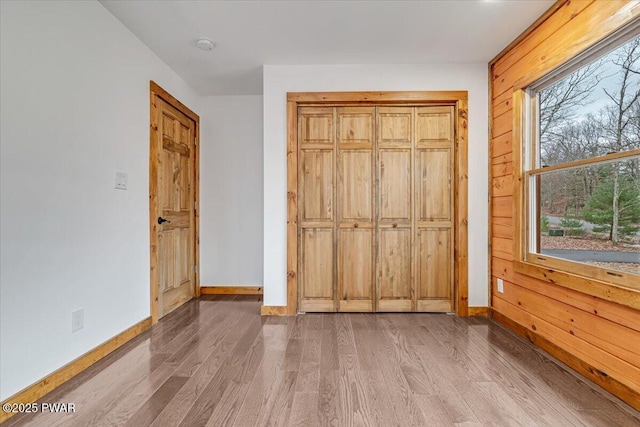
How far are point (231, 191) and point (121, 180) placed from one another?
161cm

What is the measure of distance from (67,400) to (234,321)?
1.40 metres

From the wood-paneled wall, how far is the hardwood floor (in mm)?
139

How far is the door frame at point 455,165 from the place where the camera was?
322 centimetres

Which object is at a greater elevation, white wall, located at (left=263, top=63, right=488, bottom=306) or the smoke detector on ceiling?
the smoke detector on ceiling

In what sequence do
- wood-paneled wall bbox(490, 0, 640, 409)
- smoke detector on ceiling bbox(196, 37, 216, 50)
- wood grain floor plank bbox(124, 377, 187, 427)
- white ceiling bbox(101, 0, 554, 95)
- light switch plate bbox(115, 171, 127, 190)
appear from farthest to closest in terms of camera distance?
smoke detector on ceiling bbox(196, 37, 216, 50), light switch plate bbox(115, 171, 127, 190), white ceiling bbox(101, 0, 554, 95), wood-paneled wall bbox(490, 0, 640, 409), wood grain floor plank bbox(124, 377, 187, 427)

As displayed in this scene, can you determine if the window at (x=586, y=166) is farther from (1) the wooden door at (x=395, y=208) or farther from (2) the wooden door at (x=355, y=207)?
(2) the wooden door at (x=355, y=207)

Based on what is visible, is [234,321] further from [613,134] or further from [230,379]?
[613,134]

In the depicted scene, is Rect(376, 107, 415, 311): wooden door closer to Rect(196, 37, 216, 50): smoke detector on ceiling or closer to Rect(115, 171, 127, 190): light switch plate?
Rect(196, 37, 216, 50): smoke detector on ceiling

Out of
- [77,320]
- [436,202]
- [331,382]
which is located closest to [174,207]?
[77,320]

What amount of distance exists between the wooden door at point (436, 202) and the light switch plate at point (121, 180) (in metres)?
2.61

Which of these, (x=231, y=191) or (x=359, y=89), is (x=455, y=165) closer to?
(x=359, y=89)

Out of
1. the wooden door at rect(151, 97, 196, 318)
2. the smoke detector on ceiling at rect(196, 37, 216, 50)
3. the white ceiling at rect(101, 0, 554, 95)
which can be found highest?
the white ceiling at rect(101, 0, 554, 95)

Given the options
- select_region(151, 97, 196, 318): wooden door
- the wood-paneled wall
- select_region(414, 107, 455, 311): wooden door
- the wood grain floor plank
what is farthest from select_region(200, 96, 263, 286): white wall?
the wood-paneled wall

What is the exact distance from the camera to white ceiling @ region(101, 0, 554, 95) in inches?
91.8
